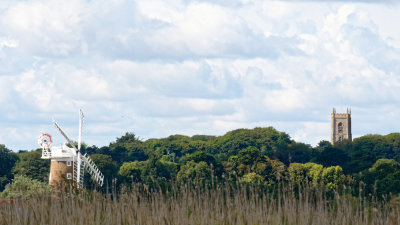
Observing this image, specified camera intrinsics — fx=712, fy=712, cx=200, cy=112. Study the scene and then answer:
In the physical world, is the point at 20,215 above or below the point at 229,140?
below

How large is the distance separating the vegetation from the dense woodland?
13 cm

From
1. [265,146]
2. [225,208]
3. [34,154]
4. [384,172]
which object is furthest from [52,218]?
[265,146]

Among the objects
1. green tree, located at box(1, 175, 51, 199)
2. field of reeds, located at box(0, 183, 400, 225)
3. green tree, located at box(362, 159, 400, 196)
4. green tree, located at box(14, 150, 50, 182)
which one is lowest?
field of reeds, located at box(0, 183, 400, 225)

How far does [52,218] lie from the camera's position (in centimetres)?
1347

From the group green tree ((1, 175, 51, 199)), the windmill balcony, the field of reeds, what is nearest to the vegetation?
the field of reeds

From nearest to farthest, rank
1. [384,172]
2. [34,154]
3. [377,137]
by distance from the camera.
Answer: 1. [384,172]
2. [34,154]
3. [377,137]

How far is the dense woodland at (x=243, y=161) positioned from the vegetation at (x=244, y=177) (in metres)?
0.13

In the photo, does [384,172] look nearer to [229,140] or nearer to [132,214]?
[132,214]

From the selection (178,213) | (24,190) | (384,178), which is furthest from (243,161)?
(178,213)

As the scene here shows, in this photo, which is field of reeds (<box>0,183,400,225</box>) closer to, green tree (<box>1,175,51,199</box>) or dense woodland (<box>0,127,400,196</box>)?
green tree (<box>1,175,51,199</box>)

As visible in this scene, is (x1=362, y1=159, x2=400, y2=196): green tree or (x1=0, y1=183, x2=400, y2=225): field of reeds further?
(x1=362, y1=159, x2=400, y2=196): green tree

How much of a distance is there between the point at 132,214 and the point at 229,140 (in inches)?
5587

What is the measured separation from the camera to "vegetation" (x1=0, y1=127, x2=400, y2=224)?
1379 centimetres

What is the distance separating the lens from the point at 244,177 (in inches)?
2808
